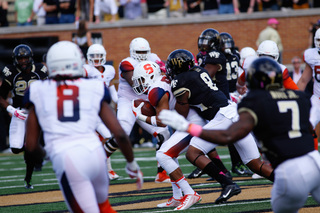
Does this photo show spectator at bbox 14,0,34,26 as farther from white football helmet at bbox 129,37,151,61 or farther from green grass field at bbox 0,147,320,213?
white football helmet at bbox 129,37,151,61

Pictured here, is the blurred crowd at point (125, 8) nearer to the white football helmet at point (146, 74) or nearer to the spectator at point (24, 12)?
the spectator at point (24, 12)

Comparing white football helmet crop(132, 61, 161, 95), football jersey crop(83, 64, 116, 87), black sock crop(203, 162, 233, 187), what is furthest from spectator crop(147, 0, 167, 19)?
black sock crop(203, 162, 233, 187)

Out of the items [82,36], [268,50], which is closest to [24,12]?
[82,36]

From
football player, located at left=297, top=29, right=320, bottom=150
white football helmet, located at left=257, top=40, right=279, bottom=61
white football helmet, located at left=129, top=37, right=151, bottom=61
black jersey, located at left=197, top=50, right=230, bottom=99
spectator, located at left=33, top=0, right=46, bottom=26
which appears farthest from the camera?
spectator, located at left=33, top=0, right=46, bottom=26

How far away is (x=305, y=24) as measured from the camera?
15820 millimetres

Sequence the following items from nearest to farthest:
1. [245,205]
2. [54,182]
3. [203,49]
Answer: [245,205] < [203,49] < [54,182]

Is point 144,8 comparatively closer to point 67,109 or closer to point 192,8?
point 192,8

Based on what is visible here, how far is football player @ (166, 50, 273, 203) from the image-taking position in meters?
5.79

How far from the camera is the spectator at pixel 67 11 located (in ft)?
50.6

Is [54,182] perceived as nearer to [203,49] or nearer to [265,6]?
[203,49]

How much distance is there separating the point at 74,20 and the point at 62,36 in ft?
1.87

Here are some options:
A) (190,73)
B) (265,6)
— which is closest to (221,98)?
(190,73)

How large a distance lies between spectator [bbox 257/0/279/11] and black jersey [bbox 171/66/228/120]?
10213 millimetres

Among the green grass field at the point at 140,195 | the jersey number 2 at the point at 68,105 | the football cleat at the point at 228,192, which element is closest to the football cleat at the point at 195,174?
the green grass field at the point at 140,195
